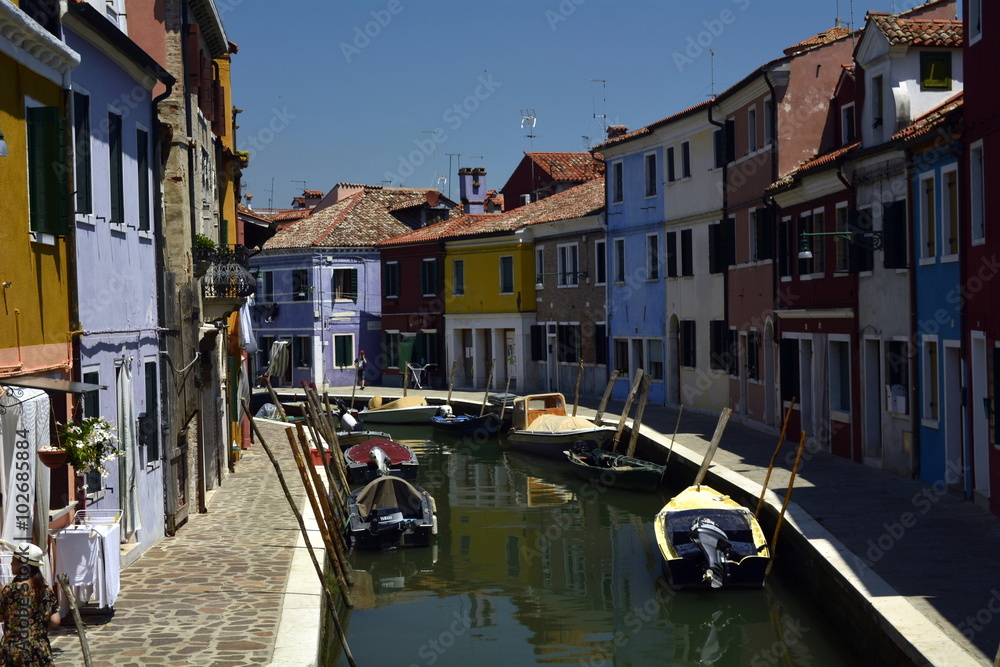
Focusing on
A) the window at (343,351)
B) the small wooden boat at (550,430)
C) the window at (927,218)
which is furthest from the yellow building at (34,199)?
the window at (343,351)

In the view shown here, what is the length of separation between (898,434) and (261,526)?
1088 cm

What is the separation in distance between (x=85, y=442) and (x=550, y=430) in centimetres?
2013

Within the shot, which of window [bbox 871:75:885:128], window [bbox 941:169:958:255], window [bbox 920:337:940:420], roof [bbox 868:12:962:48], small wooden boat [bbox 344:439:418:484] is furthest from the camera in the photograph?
small wooden boat [bbox 344:439:418:484]

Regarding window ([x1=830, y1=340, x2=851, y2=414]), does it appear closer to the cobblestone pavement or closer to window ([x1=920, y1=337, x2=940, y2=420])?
window ([x1=920, y1=337, x2=940, y2=420])

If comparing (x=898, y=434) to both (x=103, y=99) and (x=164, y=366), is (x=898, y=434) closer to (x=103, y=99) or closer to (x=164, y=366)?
(x=164, y=366)

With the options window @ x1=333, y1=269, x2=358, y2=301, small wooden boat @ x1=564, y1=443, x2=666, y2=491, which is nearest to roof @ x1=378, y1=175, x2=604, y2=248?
window @ x1=333, y1=269, x2=358, y2=301

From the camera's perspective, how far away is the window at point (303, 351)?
51.1 meters

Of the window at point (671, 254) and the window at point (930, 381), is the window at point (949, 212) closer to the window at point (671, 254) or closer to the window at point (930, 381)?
the window at point (930, 381)

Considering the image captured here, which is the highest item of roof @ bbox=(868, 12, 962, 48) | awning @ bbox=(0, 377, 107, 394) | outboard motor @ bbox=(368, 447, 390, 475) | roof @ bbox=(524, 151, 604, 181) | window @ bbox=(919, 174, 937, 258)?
roof @ bbox=(524, 151, 604, 181)

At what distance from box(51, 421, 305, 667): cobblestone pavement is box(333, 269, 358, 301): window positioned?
31.4m

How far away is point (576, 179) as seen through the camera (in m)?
50.6

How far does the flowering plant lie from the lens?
467 inches

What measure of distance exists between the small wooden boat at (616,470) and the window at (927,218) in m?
7.58

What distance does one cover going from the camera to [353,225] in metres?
52.6
